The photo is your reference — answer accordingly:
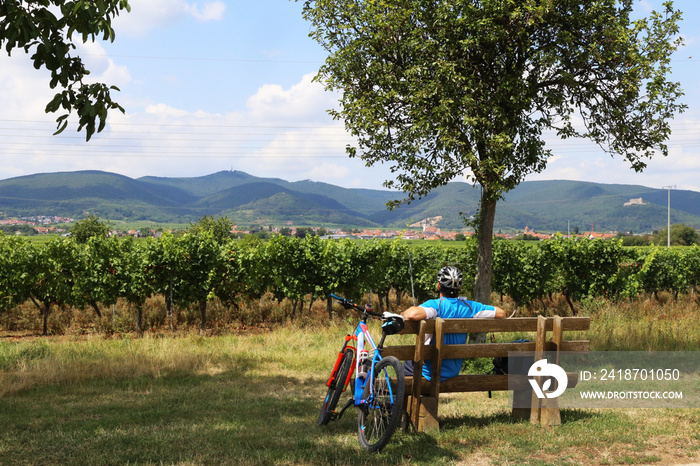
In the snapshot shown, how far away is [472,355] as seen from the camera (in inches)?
218

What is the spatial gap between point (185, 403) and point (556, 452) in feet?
14.7

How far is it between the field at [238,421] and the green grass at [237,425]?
2 cm

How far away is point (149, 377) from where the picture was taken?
29.1 ft

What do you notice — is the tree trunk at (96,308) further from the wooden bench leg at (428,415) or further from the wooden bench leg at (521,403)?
the wooden bench leg at (521,403)

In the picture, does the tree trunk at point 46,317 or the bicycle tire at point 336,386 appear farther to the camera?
the tree trunk at point 46,317

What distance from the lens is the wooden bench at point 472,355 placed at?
5395mm

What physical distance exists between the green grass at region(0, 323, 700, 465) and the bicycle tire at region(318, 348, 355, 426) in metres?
0.15

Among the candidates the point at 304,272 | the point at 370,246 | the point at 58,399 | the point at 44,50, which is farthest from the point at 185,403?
the point at 370,246

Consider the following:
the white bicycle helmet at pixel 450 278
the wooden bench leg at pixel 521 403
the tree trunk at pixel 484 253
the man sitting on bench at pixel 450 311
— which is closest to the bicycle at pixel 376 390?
the man sitting on bench at pixel 450 311

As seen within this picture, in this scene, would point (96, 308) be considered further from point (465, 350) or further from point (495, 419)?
point (465, 350)

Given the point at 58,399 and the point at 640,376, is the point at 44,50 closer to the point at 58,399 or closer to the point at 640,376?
the point at 58,399

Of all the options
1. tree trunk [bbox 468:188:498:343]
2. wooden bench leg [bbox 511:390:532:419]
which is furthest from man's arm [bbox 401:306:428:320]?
tree trunk [bbox 468:188:498:343]

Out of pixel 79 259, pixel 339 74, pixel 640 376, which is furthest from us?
pixel 79 259

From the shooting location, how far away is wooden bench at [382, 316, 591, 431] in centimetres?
539
